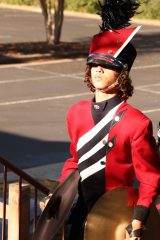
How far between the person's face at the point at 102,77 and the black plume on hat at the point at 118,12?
24cm

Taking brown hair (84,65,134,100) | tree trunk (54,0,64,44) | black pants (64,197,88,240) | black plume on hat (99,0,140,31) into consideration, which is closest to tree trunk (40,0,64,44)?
tree trunk (54,0,64,44)

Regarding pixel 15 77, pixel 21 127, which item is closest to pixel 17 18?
pixel 15 77

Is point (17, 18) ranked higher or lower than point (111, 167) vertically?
lower

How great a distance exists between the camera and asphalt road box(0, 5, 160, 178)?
1340cm

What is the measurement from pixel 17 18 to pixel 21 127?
2577cm

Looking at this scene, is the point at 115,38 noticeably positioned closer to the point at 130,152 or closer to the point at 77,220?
the point at 130,152

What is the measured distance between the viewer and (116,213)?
456cm

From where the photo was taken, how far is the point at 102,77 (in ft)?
15.7

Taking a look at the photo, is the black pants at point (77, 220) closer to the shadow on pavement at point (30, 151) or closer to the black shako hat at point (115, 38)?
the black shako hat at point (115, 38)

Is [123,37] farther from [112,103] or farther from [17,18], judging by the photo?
[17,18]

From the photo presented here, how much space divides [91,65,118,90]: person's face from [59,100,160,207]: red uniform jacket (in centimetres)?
15

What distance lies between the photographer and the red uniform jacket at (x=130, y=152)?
15.0 ft

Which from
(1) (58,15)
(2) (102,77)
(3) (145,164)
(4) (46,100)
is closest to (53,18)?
(1) (58,15)

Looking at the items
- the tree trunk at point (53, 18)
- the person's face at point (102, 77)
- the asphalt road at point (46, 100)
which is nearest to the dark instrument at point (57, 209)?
the person's face at point (102, 77)
